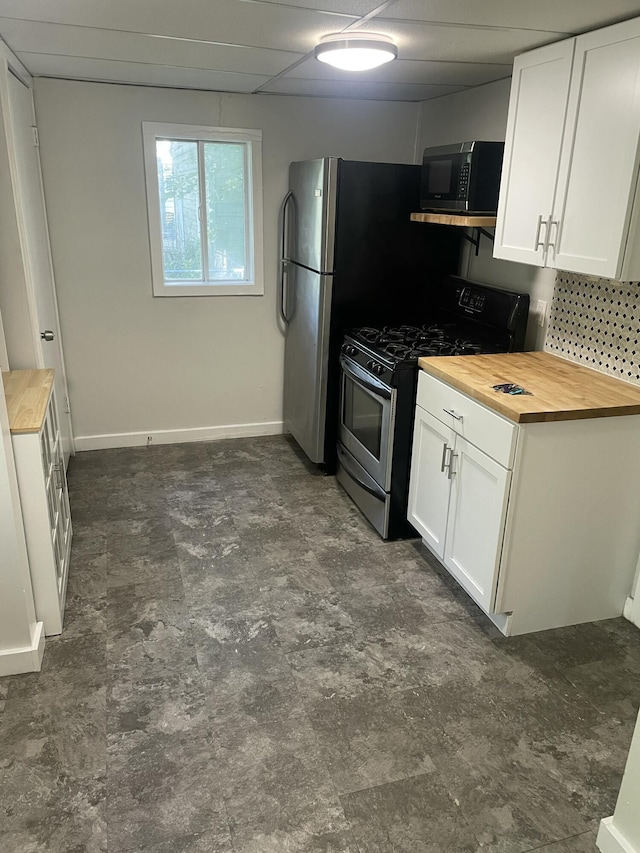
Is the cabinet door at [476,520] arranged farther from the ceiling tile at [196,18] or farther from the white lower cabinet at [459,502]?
the ceiling tile at [196,18]

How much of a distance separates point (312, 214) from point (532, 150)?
1.34m

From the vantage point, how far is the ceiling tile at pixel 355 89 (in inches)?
133

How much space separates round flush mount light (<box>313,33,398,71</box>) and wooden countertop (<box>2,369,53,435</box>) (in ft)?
5.75

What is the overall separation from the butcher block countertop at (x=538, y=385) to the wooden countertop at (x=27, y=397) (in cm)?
158

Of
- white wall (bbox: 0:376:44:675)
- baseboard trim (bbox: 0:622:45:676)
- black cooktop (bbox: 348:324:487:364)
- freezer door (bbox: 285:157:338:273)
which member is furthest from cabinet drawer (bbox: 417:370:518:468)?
baseboard trim (bbox: 0:622:45:676)

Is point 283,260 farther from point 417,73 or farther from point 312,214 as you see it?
point 417,73

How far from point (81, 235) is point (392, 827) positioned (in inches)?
134

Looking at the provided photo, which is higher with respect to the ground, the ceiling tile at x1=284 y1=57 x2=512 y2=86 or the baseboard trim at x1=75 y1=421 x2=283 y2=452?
the ceiling tile at x1=284 y1=57 x2=512 y2=86

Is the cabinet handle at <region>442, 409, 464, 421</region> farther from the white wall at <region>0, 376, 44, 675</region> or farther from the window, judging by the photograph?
the window

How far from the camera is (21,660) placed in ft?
7.31

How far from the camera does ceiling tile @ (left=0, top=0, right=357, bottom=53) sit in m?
2.02

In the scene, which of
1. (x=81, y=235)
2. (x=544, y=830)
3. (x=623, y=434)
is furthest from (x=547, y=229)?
(x=81, y=235)

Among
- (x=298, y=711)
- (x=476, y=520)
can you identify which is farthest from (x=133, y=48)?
(x=298, y=711)

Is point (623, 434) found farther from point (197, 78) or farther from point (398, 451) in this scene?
point (197, 78)
